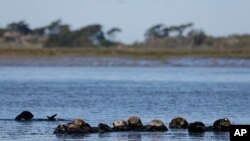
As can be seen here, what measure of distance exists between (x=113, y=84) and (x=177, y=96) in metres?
12.6

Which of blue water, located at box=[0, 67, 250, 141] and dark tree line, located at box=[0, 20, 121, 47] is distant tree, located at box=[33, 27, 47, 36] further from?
blue water, located at box=[0, 67, 250, 141]

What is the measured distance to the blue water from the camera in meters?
29.5

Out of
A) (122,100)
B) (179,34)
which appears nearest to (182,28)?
(179,34)

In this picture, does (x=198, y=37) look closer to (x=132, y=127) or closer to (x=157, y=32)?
(x=157, y=32)

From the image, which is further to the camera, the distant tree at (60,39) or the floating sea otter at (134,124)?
the distant tree at (60,39)

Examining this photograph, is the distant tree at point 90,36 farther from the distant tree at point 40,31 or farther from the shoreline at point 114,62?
the shoreline at point 114,62

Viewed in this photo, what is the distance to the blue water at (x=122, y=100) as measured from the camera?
2955cm

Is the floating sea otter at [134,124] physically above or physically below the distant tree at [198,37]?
below

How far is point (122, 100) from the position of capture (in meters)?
43.4

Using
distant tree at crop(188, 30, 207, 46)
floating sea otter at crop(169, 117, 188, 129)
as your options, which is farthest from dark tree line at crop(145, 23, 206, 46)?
floating sea otter at crop(169, 117, 188, 129)

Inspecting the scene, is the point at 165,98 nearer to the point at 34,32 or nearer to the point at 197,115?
the point at 197,115

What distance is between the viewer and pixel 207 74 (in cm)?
7462

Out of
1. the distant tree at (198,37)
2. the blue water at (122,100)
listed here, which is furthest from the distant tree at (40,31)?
the blue water at (122,100)

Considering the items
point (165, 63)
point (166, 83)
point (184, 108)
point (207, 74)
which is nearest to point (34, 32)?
point (165, 63)
